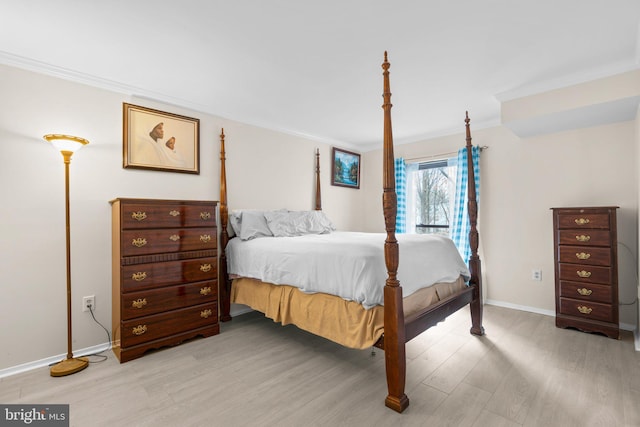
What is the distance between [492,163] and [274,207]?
286 centimetres

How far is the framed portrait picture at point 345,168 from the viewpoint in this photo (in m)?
4.72

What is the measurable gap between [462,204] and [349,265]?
2.63 metres

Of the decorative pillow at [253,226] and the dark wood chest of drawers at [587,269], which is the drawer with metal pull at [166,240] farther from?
the dark wood chest of drawers at [587,269]

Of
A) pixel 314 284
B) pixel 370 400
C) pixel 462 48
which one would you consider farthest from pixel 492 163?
pixel 370 400

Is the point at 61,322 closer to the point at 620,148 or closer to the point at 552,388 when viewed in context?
the point at 552,388

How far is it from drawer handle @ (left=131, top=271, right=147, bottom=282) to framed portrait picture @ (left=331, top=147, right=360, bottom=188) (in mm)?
2984

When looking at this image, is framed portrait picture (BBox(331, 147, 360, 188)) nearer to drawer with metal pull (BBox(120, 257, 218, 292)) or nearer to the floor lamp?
drawer with metal pull (BBox(120, 257, 218, 292))

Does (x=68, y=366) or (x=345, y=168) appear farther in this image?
(x=345, y=168)

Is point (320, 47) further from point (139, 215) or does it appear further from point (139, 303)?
point (139, 303)

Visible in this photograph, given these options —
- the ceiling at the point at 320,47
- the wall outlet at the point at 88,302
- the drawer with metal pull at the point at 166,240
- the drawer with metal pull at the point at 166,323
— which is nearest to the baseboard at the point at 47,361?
the wall outlet at the point at 88,302

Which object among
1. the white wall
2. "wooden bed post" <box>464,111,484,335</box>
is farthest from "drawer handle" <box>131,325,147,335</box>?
"wooden bed post" <box>464,111,484,335</box>

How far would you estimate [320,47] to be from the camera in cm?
212

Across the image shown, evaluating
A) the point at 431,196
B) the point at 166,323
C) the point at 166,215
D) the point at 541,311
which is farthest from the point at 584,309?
the point at 166,215

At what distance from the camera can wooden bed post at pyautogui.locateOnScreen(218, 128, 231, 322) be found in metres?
3.22
